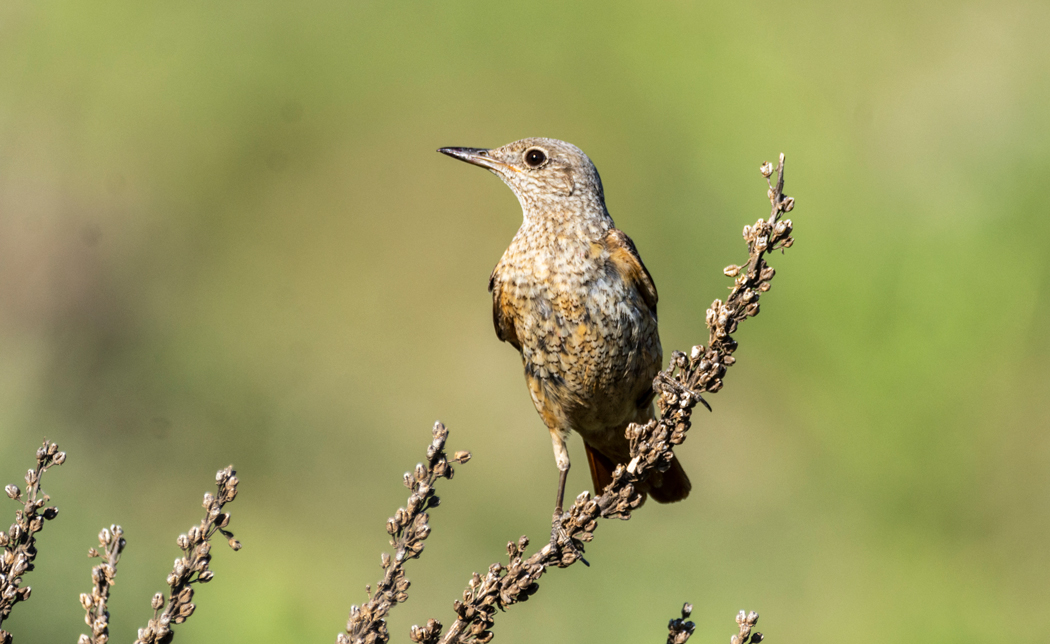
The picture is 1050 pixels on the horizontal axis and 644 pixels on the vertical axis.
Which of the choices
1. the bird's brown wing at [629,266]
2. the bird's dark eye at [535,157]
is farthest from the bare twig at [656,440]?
the bird's dark eye at [535,157]

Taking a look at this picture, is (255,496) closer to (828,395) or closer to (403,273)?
(403,273)

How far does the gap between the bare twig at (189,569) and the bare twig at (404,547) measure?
15.3 inches

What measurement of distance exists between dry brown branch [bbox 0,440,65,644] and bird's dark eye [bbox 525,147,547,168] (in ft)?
8.22

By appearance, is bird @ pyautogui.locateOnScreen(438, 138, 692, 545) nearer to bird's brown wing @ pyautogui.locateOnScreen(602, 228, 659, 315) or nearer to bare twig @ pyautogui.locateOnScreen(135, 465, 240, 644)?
bird's brown wing @ pyautogui.locateOnScreen(602, 228, 659, 315)

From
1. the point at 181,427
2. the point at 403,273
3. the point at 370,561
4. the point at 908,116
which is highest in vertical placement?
the point at 908,116

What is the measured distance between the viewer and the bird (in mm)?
4105

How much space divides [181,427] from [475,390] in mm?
1983

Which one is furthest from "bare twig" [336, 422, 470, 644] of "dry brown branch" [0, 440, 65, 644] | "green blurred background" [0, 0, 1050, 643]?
"green blurred background" [0, 0, 1050, 643]

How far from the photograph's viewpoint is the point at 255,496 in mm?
6523

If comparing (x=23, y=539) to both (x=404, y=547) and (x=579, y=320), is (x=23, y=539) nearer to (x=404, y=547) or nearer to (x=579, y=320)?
(x=404, y=547)

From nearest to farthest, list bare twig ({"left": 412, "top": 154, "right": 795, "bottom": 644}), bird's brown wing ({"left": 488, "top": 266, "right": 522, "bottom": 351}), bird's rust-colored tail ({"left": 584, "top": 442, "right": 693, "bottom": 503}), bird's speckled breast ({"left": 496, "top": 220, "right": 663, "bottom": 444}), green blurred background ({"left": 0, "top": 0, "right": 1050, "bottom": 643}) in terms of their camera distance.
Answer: bare twig ({"left": 412, "top": 154, "right": 795, "bottom": 644})
bird's speckled breast ({"left": 496, "top": 220, "right": 663, "bottom": 444})
bird's brown wing ({"left": 488, "top": 266, "right": 522, "bottom": 351})
bird's rust-colored tail ({"left": 584, "top": 442, "right": 693, "bottom": 503})
green blurred background ({"left": 0, "top": 0, "right": 1050, "bottom": 643})

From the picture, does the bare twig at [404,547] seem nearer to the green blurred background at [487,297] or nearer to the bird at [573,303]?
the bird at [573,303]

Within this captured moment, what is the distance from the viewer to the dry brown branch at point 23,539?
8.05 feet

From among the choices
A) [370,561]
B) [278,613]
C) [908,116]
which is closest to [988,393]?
[908,116]
